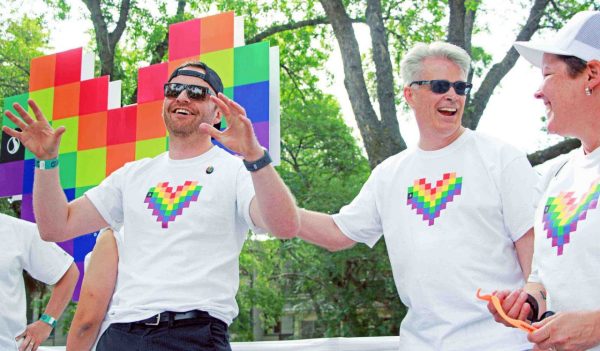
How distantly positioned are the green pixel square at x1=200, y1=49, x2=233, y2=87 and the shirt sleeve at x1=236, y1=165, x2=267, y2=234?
1.83m

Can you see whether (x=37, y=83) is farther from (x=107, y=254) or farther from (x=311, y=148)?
(x=311, y=148)

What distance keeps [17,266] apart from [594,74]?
3.41 m

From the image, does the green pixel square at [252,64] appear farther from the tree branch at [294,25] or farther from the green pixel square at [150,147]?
the tree branch at [294,25]

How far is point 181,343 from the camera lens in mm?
3029

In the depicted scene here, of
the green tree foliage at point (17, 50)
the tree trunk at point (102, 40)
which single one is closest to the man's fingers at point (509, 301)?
the tree trunk at point (102, 40)

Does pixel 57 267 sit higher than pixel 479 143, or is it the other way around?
pixel 479 143

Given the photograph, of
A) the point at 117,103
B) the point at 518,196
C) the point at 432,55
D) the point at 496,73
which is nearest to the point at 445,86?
the point at 432,55

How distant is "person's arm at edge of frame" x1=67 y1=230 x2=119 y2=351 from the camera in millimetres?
3492

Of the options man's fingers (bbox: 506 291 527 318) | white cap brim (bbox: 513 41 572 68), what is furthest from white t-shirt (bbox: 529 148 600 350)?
white cap brim (bbox: 513 41 572 68)

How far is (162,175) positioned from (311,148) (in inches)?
576

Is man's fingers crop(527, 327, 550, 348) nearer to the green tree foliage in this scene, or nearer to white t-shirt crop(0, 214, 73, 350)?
white t-shirt crop(0, 214, 73, 350)

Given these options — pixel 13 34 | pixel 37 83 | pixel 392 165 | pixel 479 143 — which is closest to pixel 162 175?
pixel 392 165

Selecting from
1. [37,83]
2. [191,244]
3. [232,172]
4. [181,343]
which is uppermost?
[37,83]

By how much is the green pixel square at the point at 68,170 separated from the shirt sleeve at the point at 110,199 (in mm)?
2526
